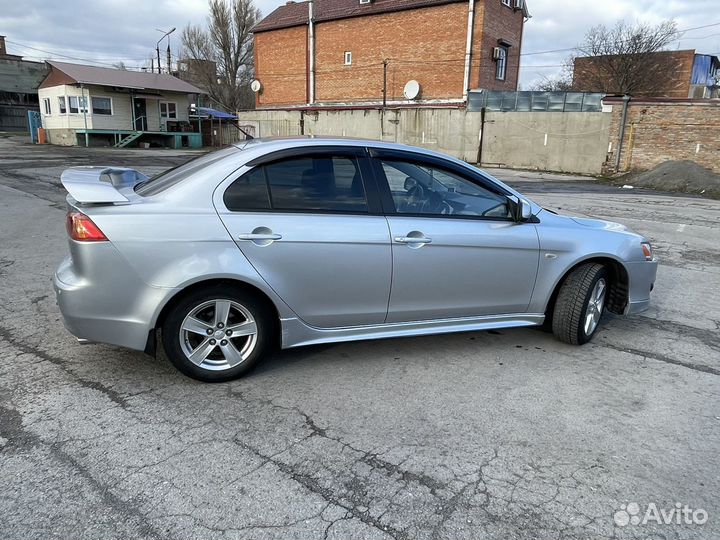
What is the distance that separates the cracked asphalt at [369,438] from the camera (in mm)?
2385

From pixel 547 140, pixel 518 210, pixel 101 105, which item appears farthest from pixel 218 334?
pixel 101 105

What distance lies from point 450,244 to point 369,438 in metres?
1.55

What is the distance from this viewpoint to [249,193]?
3.53 meters

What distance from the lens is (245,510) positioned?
94.9 inches

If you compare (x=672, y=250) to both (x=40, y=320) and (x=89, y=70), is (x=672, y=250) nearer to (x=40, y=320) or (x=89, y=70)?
(x=40, y=320)

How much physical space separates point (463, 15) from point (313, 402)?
31755mm

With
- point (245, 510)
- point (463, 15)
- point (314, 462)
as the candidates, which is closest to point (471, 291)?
point (314, 462)

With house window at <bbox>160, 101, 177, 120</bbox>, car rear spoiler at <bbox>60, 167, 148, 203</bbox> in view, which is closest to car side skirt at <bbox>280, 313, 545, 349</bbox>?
A: car rear spoiler at <bbox>60, 167, 148, 203</bbox>

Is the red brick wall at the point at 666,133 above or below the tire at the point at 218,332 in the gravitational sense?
above

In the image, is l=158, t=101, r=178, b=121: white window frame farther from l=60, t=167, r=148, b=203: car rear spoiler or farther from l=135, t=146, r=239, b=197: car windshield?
l=135, t=146, r=239, b=197: car windshield

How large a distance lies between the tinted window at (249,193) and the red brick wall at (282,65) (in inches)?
1459

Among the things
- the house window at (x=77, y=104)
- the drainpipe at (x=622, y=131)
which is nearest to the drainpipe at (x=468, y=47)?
the drainpipe at (x=622, y=131)

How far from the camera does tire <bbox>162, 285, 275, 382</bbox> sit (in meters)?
3.41

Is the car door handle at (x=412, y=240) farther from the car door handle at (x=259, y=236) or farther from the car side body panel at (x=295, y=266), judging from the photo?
the car door handle at (x=259, y=236)
